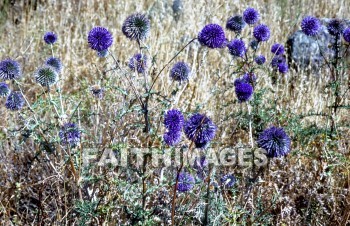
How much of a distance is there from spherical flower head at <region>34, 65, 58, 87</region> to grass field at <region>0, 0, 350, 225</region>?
0.08 meters

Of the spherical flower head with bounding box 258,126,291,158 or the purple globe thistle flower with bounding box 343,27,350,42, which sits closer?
the spherical flower head with bounding box 258,126,291,158

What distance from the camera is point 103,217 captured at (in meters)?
2.33

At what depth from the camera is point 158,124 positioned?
2314 mm

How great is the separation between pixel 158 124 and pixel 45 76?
0.71m

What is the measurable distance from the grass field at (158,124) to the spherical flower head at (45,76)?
83mm

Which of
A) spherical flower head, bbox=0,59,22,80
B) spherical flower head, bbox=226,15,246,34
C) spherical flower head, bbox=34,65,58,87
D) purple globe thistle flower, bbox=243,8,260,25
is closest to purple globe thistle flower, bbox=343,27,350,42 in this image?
purple globe thistle flower, bbox=243,8,260,25

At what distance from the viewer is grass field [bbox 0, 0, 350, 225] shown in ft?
7.16

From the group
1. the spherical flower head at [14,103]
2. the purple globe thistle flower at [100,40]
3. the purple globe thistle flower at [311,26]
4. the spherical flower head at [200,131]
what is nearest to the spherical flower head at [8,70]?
the spherical flower head at [14,103]

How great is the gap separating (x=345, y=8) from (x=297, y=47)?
60.6 inches

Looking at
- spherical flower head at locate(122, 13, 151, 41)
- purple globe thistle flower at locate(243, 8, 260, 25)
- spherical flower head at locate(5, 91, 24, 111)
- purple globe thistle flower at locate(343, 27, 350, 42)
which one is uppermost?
purple globe thistle flower at locate(243, 8, 260, 25)

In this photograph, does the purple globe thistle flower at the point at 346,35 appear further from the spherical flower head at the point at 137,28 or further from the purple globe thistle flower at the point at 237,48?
the spherical flower head at the point at 137,28

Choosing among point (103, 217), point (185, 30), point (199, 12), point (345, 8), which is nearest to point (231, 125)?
point (103, 217)

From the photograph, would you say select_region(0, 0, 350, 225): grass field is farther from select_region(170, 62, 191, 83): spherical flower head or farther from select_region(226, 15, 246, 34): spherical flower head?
select_region(226, 15, 246, 34): spherical flower head

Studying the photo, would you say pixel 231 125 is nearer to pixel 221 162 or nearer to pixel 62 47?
pixel 221 162
